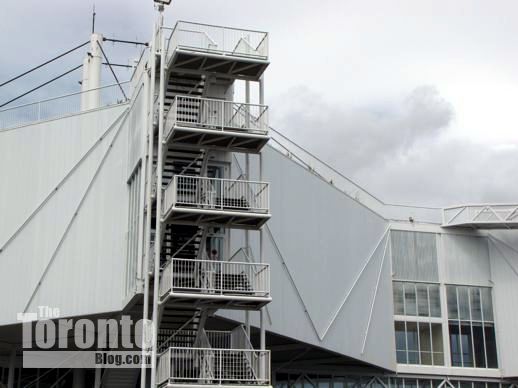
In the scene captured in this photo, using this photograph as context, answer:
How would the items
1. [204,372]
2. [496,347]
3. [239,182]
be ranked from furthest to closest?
[496,347] < [239,182] < [204,372]

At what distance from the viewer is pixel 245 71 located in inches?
1699

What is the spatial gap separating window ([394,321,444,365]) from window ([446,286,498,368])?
41.1 inches

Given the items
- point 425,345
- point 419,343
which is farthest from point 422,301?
point 425,345

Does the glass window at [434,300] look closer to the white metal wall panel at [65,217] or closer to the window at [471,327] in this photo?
the window at [471,327]

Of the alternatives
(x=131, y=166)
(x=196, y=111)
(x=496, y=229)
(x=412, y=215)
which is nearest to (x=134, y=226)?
(x=131, y=166)

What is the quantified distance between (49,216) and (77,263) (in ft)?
10.5

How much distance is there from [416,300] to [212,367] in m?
29.1

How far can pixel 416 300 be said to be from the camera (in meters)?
64.6

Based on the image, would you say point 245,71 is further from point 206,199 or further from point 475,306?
point 475,306

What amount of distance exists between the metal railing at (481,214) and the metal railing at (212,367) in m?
29.7

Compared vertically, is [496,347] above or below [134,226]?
below

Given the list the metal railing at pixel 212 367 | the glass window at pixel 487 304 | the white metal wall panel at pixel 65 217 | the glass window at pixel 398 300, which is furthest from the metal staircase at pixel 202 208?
the glass window at pixel 487 304

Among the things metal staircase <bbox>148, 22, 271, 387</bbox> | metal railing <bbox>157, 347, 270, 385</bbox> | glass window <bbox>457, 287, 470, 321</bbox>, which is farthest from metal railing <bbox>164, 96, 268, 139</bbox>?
glass window <bbox>457, 287, 470, 321</bbox>

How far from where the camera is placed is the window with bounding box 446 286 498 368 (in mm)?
64875
